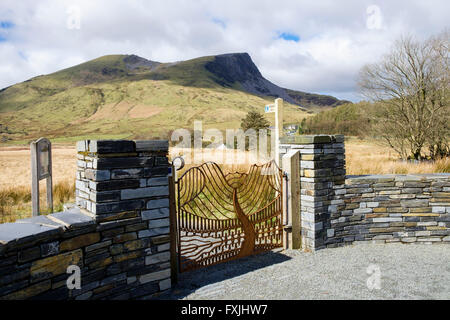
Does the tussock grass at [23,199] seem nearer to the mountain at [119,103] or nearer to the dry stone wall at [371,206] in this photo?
the dry stone wall at [371,206]

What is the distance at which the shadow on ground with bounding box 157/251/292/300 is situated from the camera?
12.9 ft

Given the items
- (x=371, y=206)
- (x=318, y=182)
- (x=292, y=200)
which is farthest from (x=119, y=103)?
(x=371, y=206)

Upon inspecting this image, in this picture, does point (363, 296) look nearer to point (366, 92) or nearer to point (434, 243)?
point (434, 243)

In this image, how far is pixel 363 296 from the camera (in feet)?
12.2

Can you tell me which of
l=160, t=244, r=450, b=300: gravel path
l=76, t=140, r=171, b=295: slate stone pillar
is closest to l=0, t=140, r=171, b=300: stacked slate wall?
l=76, t=140, r=171, b=295: slate stone pillar

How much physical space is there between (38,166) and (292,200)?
191 inches

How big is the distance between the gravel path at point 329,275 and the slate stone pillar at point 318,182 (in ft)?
1.12

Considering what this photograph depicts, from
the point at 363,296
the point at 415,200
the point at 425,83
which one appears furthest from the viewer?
the point at 425,83

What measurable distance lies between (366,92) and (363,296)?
10991mm

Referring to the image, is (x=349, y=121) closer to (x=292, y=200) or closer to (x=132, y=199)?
(x=292, y=200)

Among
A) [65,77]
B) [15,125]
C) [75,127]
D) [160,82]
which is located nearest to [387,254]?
[75,127]

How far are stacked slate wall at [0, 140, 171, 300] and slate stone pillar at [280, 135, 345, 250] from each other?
2465mm

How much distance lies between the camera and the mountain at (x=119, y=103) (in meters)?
71.1

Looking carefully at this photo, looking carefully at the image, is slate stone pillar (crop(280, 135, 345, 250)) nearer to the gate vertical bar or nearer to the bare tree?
the gate vertical bar
